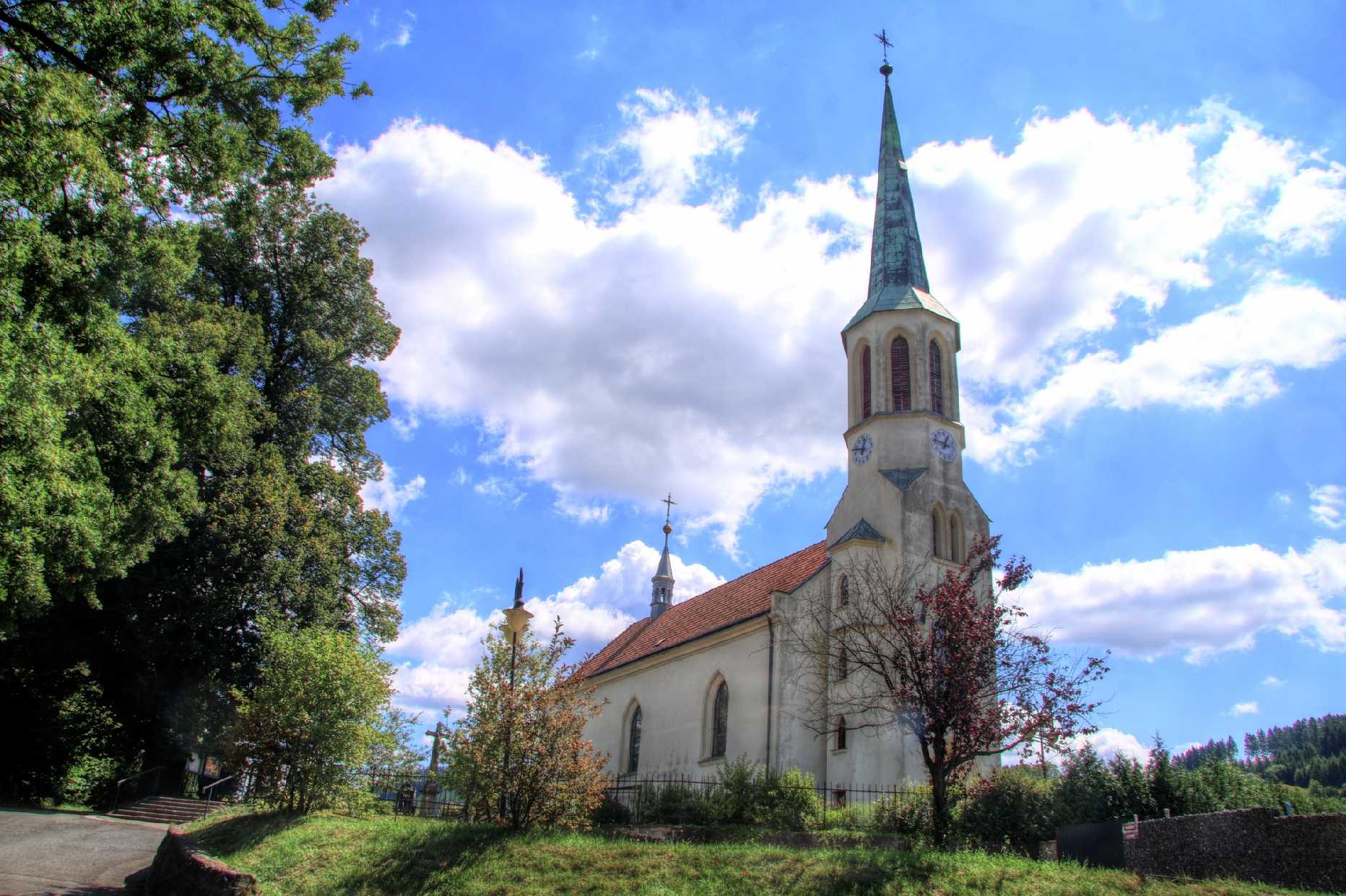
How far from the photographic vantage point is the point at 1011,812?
17922mm

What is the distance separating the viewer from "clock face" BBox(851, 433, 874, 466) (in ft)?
92.9

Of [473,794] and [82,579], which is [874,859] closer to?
[473,794]

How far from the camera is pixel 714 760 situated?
1113 inches

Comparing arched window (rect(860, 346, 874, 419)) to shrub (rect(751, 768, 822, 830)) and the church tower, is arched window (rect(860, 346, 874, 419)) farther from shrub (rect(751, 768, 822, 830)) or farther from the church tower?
shrub (rect(751, 768, 822, 830))

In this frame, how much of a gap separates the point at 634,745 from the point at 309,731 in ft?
59.6

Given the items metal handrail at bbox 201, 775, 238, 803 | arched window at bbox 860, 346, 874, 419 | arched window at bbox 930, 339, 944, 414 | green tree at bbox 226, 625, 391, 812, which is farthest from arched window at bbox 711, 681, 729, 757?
metal handrail at bbox 201, 775, 238, 803

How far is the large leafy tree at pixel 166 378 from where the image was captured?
13.3 meters

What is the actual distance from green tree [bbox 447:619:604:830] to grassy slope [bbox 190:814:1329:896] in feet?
2.21

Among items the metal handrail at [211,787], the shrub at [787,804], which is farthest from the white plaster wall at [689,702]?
the metal handrail at [211,787]

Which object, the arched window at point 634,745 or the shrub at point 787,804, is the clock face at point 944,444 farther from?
the arched window at point 634,745

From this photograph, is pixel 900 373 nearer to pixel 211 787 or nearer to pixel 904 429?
pixel 904 429

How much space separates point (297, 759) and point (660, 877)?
9.06 m

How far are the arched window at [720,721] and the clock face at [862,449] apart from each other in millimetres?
8581

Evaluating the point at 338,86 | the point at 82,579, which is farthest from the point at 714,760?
the point at 338,86
